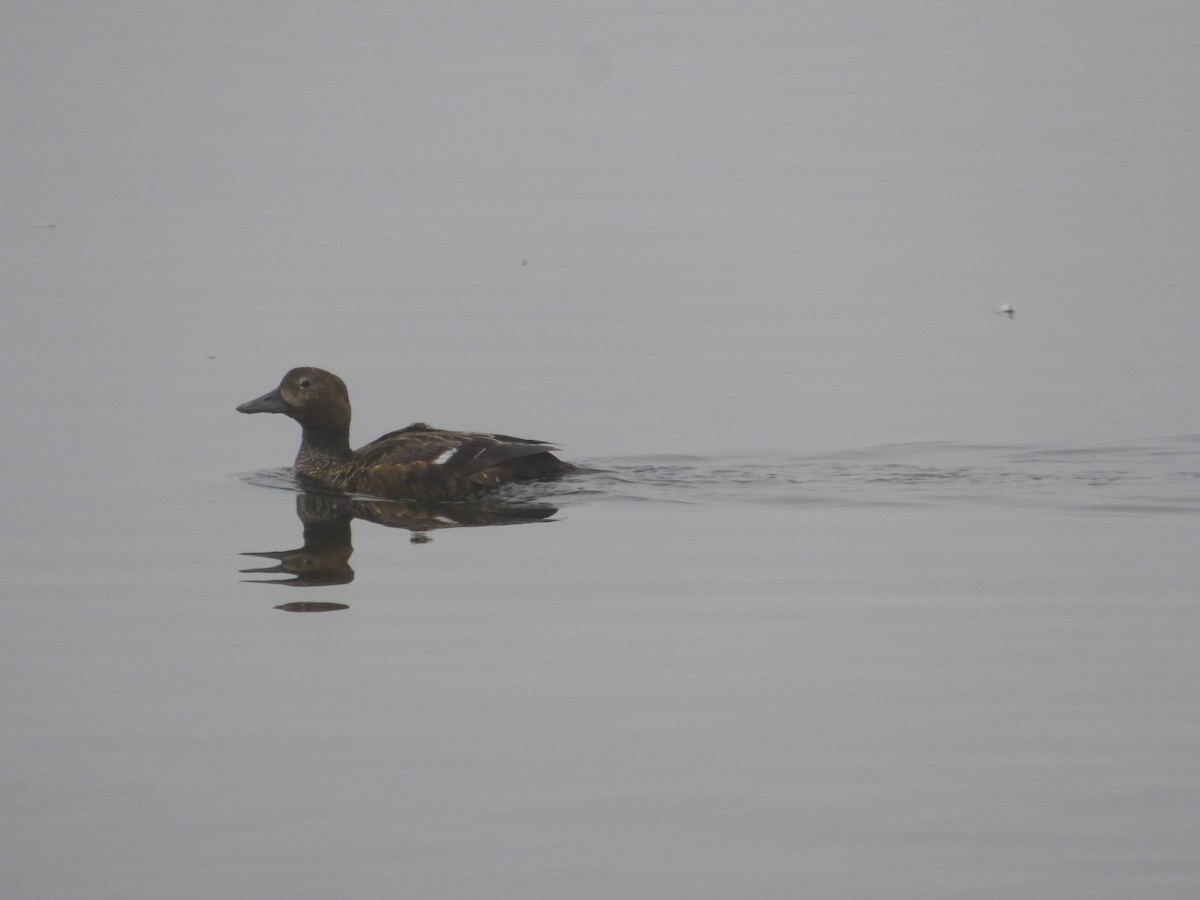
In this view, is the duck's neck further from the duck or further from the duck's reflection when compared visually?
the duck's reflection

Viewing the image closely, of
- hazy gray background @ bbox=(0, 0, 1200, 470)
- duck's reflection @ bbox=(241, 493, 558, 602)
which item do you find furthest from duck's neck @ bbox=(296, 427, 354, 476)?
duck's reflection @ bbox=(241, 493, 558, 602)

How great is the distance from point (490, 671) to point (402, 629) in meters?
0.78

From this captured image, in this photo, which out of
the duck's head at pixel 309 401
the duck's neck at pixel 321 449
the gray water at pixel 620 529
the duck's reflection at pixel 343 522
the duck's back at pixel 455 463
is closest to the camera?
the gray water at pixel 620 529

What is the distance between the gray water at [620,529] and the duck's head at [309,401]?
367 millimetres

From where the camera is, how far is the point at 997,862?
630 centimetres

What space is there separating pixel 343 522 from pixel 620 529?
64.2 inches

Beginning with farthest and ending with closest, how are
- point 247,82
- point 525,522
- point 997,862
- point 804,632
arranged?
point 247,82
point 525,522
point 804,632
point 997,862

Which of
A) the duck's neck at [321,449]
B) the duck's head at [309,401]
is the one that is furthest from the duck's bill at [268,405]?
the duck's neck at [321,449]

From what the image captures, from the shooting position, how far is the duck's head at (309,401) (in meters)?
12.9

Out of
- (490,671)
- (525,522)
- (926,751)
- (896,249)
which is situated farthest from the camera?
(896,249)

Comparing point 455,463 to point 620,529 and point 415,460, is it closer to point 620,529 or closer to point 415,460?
point 415,460

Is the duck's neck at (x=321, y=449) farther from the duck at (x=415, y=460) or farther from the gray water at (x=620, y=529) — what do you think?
the gray water at (x=620, y=529)

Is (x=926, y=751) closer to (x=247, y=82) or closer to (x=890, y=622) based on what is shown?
(x=890, y=622)

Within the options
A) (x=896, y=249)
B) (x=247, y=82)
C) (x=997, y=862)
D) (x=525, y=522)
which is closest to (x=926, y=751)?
(x=997, y=862)
